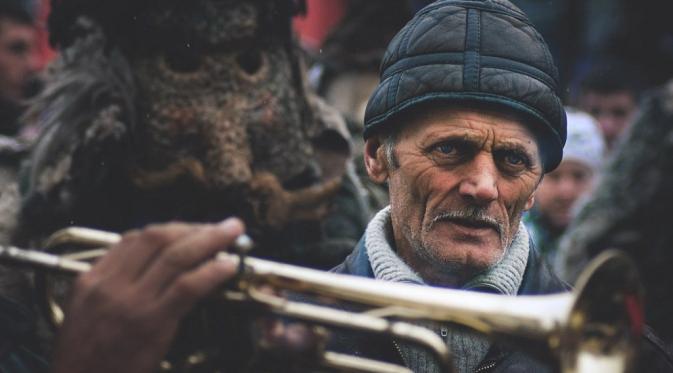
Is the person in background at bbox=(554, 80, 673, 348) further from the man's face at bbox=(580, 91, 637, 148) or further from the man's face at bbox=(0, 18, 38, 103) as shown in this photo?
the man's face at bbox=(0, 18, 38, 103)

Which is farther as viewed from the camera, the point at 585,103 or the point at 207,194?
the point at 585,103

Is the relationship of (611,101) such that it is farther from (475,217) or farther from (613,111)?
(475,217)

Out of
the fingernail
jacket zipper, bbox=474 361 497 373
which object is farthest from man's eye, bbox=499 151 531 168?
the fingernail

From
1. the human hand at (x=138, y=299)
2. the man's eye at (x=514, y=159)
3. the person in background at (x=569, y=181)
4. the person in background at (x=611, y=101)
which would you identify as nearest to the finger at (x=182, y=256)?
the human hand at (x=138, y=299)

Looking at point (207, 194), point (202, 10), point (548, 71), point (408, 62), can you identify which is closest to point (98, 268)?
point (408, 62)

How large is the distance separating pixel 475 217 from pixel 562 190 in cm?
386

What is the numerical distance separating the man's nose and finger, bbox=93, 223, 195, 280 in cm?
112

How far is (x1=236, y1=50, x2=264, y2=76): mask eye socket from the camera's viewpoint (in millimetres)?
4828

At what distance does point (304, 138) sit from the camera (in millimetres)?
4988

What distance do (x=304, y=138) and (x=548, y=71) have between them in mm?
2035

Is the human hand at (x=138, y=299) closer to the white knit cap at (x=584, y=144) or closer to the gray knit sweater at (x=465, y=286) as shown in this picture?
the gray knit sweater at (x=465, y=286)

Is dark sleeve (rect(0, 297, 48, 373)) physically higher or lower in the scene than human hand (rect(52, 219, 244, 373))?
lower

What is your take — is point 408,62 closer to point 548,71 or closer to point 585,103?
point 548,71

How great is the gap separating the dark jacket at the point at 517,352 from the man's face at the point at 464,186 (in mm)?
134
